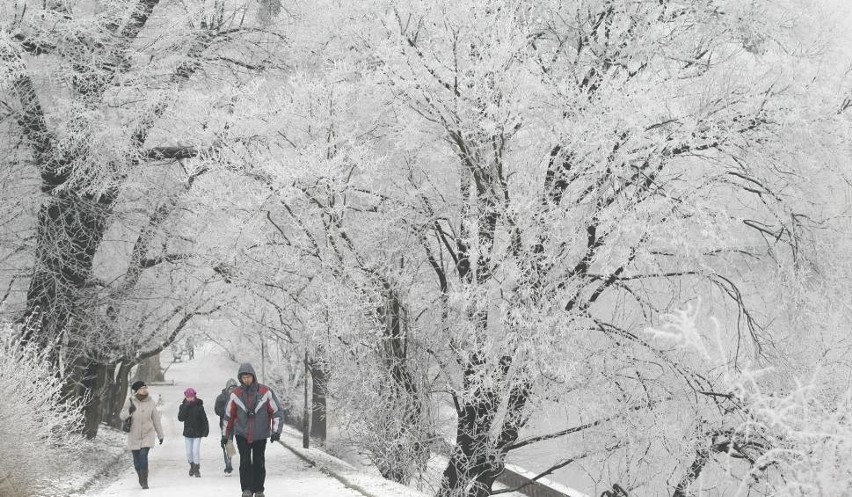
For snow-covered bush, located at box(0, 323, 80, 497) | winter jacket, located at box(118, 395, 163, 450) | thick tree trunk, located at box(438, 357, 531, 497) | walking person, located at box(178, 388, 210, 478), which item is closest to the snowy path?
walking person, located at box(178, 388, 210, 478)

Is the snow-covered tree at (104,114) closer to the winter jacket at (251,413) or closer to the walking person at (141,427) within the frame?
the walking person at (141,427)

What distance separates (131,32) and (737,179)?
10.2 meters

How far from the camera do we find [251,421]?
9.41 metres

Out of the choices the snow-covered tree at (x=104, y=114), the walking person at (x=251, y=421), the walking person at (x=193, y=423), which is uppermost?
the snow-covered tree at (x=104, y=114)

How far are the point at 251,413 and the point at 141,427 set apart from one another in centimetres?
346

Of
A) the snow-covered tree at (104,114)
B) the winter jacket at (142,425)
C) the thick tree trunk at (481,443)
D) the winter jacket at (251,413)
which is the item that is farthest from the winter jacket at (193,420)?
the winter jacket at (251,413)

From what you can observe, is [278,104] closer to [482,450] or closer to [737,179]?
[482,450]

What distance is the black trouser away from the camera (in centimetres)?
958

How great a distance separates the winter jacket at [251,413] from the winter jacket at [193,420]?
17.1 feet

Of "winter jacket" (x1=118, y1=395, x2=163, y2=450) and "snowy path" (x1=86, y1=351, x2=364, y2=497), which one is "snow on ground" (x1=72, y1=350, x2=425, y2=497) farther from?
"winter jacket" (x1=118, y1=395, x2=163, y2=450)

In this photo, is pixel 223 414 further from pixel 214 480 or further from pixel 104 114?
pixel 104 114

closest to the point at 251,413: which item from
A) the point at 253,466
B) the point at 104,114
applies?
the point at 253,466

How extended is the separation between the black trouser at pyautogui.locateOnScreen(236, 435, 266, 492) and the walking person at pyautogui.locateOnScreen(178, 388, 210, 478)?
4.82 meters

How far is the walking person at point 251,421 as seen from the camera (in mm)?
9406
